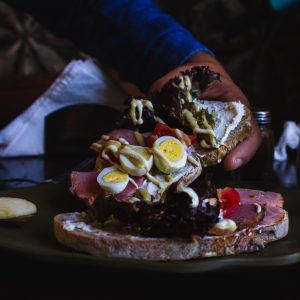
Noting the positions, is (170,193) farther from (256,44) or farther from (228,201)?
(256,44)

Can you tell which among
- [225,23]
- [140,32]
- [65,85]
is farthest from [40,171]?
[225,23]

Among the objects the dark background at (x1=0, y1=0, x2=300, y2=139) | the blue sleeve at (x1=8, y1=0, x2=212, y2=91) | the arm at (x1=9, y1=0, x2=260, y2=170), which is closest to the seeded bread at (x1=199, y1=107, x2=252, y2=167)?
the arm at (x1=9, y1=0, x2=260, y2=170)

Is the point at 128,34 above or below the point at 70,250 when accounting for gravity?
above

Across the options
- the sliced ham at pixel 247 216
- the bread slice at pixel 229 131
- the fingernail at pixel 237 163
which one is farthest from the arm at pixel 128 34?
the sliced ham at pixel 247 216

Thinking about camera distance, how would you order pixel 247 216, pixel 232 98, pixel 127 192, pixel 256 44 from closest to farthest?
1. pixel 247 216
2. pixel 127 192
3. pixel 232 98
4. pixel 256 44

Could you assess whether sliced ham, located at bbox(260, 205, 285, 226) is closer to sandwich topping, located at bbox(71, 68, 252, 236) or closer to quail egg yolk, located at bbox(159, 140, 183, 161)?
sandwich topping, located at bbox(71, 68, 252, 236)

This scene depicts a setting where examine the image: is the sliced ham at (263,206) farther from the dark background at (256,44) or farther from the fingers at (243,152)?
the dark background at (256,44)

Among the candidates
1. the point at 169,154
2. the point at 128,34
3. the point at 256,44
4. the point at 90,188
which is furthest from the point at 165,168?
the point at 256,44
